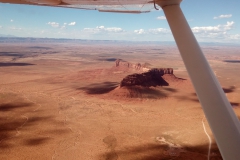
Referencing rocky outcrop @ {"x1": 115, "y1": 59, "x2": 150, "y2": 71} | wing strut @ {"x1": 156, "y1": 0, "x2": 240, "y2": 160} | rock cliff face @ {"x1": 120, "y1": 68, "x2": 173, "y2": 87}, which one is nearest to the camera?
wing strut @ {"x1": 156, "y1": 0, "x2": 240, "y2": 160}

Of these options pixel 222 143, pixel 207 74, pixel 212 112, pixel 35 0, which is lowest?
pixel 222 143

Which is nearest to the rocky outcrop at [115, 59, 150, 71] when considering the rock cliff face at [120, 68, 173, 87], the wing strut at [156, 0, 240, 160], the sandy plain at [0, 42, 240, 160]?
the rock cliff face at [120, 68, 173, 87]

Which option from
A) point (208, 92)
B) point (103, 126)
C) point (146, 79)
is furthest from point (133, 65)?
point (208, 92)

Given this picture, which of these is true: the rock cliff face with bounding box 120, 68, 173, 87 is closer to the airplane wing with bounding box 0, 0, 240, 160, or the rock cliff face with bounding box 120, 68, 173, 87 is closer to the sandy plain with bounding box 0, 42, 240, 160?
the sandy plain with bounding box 0, 42, 240, 160

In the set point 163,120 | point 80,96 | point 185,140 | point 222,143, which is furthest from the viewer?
point 80,96

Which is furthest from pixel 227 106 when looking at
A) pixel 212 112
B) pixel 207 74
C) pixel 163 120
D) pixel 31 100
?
pixel 31 100

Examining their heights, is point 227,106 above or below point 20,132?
above

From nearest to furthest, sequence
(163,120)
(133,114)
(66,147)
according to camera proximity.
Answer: (66,147)
(163,120)
(133,114)

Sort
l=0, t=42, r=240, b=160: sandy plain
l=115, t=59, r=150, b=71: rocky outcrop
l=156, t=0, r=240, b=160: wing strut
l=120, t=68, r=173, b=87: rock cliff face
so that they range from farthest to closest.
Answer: l=115, t=59, r=150, b=71: rocky outcrop → l=120, t=68, r=173, b=87: rock cliff face → l=0, t=42, r=240, b=160: sandy plain → l=156, t=0, r=240, b=160: wing strut

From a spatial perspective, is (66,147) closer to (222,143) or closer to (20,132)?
(20,132)
